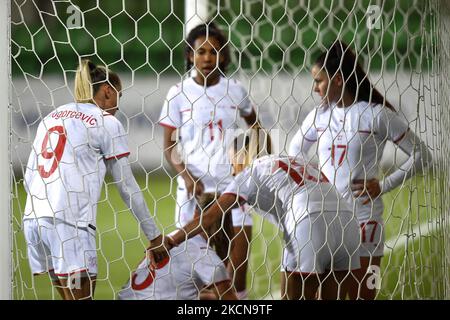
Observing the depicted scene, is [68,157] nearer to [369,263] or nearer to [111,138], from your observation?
[111,138]

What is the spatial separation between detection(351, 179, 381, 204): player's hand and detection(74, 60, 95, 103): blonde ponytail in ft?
1.27

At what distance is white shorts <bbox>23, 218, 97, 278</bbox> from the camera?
40.7 inches

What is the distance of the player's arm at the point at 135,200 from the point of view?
3.47ft

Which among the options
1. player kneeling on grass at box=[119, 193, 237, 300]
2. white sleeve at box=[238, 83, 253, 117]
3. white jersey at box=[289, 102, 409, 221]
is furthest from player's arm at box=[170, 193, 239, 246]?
white sleeve at box=[238, 83, 253, 117]

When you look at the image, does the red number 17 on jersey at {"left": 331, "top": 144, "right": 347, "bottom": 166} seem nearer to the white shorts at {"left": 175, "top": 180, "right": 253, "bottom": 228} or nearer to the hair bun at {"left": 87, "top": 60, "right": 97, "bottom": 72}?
the white shorts at {"left": 175, "top": 180, "right": 253, "bottom": 228}

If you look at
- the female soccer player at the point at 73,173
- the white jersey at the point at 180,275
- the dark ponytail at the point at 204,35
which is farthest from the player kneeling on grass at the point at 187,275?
the dark ponytail at the point at 204,35

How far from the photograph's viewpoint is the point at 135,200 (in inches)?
42.4

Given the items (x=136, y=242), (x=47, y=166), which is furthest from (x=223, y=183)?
(x=47, y=166)

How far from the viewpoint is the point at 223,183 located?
116cm

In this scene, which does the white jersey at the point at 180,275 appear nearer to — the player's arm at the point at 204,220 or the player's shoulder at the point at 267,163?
the player's arm at the point at 204,220

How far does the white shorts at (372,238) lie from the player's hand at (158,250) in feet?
0.89

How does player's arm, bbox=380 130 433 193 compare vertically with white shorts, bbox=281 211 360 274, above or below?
above

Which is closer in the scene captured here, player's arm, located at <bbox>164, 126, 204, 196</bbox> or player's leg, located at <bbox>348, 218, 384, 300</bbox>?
player's leg, located at <bbox>348, 218, 384, 300</bbox>

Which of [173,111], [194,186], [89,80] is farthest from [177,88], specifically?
[89,80]
